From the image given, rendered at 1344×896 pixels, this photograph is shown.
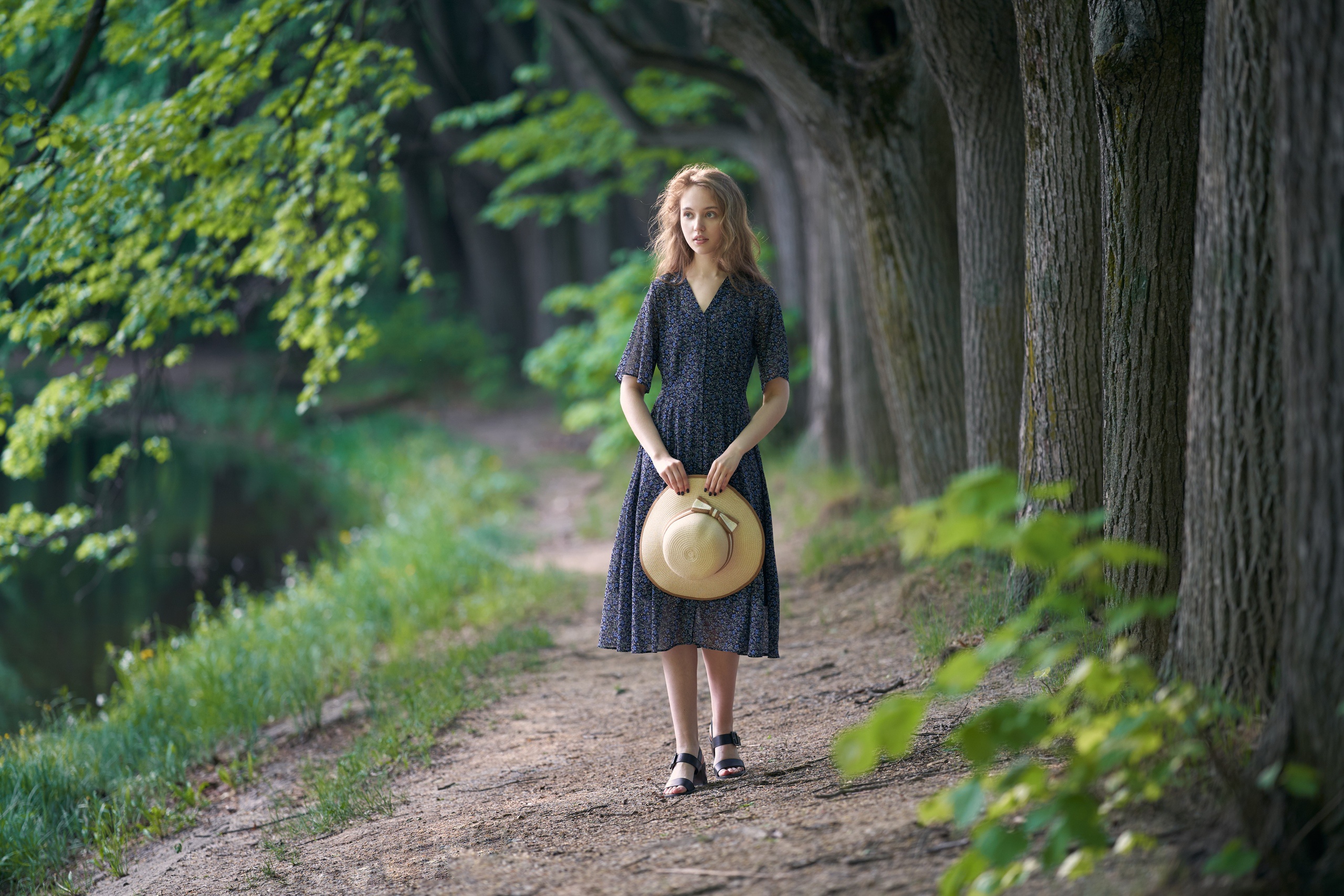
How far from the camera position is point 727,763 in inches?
146

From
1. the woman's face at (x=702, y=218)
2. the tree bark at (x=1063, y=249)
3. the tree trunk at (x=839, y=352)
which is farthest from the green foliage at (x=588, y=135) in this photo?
the woman's face at (x=702, y=218)

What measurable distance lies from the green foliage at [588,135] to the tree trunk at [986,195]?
5229 mm

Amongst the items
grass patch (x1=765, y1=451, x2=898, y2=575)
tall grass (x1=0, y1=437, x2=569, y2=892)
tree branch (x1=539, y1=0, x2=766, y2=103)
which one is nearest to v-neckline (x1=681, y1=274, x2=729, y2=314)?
tall grass (x1=0, y1=437, x2=569, y2=892)

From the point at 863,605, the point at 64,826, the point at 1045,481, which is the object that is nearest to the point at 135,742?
the point at 64,826

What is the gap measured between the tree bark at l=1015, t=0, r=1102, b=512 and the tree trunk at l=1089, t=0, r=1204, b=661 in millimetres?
430

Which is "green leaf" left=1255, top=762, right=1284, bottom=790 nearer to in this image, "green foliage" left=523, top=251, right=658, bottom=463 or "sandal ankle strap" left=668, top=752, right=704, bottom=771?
"sandal ankle strap" left=668, top=752, right=704, bottom=771

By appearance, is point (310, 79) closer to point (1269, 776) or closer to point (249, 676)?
point (249, 676)

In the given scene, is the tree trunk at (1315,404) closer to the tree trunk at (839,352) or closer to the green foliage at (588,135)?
the tree trunk at (839,352)

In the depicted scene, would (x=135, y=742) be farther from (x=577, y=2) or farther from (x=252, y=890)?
(x=577, y=2)

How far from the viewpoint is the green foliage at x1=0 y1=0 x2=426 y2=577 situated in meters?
5.59

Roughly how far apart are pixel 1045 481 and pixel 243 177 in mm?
4786

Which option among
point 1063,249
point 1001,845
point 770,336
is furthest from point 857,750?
point 1063,249

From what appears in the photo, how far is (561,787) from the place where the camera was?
400cm

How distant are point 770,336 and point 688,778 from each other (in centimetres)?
151
